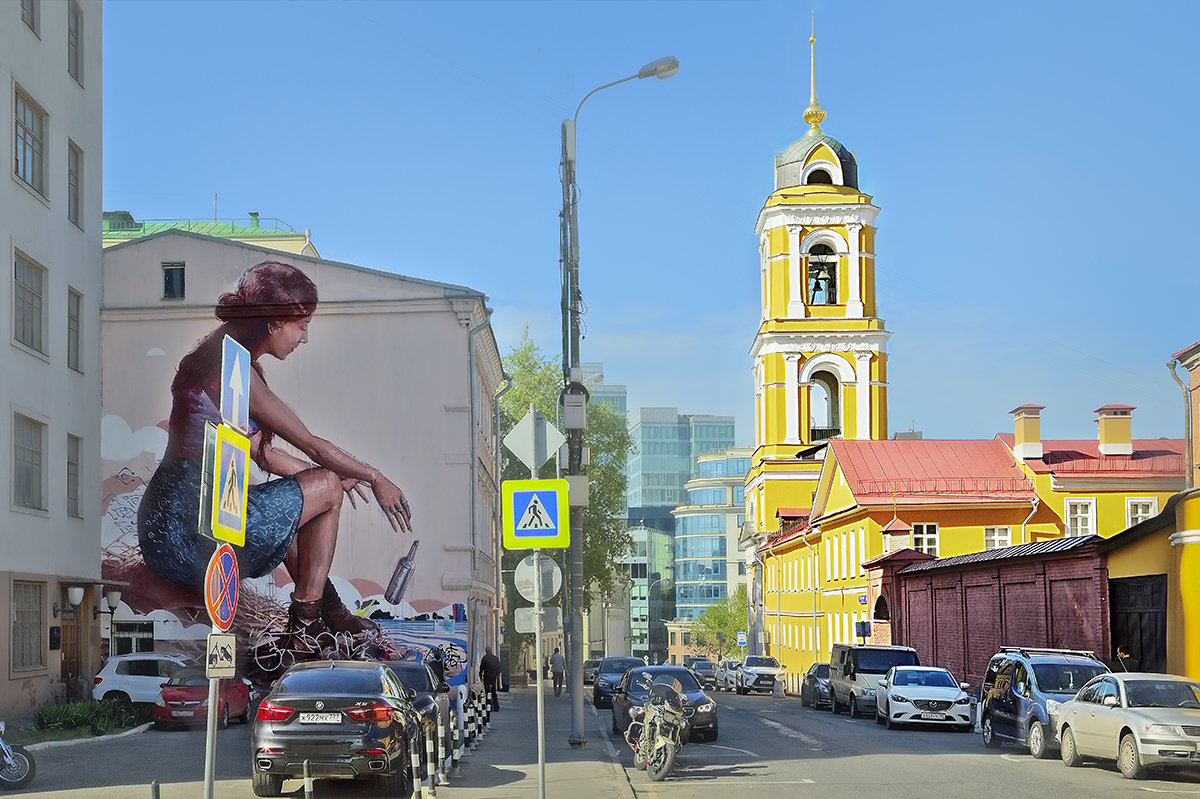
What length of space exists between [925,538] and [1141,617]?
2738 centimetres

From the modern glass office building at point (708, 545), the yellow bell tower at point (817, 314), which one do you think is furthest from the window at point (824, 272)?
the modern glass office building at point (708, 545)

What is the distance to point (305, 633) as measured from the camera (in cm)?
3662

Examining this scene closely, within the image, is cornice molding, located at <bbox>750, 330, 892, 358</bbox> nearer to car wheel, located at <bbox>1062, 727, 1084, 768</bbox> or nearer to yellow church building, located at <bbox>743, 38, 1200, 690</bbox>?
yellow church building, located at <bbox>743, 38, 1200, 690</bbox>

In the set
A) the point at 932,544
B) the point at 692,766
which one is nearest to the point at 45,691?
the point at 692,766

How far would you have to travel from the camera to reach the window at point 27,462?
29.5 m

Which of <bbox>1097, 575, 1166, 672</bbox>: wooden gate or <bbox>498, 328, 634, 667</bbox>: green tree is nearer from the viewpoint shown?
<bbox>1097, 575, 1166, 672</bbox>: wooden gate

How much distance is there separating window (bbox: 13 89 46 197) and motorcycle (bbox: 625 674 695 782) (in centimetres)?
1719

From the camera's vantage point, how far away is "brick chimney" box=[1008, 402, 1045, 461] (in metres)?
63.4

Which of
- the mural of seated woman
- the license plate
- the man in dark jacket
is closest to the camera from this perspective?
the license plate

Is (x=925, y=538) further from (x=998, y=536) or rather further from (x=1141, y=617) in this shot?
(x=1141, y=617)

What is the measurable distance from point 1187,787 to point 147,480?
26648 mm

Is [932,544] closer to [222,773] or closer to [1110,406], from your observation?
[1110,406]

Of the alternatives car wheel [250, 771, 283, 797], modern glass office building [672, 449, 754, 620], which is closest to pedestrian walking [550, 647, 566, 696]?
car wheel [250, 771, 283, 797]

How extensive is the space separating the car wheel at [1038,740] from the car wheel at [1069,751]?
3.29ft
